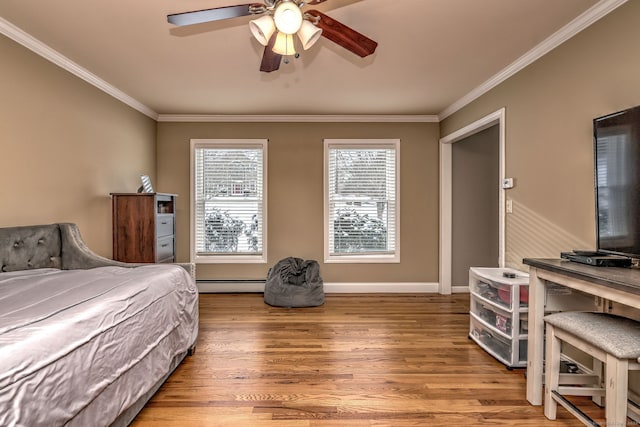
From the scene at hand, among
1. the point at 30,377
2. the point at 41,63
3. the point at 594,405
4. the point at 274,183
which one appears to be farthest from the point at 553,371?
the point at 41,63

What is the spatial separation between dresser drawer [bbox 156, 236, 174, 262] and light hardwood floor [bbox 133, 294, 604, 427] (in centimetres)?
76

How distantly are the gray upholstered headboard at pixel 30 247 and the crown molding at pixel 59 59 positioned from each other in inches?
54.5

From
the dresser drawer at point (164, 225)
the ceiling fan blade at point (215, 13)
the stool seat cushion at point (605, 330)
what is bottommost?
the stool seat cushion at point (605, 330)

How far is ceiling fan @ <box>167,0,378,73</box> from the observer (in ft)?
5.45

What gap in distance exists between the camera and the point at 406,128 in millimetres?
4793

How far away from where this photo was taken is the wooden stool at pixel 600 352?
56.2 inches

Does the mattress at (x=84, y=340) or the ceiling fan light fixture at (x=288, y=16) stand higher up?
the ceiling fan light fixture at (x=288, y=16)

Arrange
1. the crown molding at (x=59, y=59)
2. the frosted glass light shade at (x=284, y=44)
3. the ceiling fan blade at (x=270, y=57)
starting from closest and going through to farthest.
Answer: the frosted glass light shade at (x=284, y=44)
the ceiling fan blade at (x=270, y=57)
the crown molding at (x=59, y=59)

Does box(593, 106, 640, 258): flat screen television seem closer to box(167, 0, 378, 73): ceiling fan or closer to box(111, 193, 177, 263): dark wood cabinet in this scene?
box(167, 0, 378, 73): ceiling fan

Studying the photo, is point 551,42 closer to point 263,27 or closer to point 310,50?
point 310,50

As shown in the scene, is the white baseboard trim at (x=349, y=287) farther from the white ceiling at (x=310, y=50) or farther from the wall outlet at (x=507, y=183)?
the white ceiling at (x=310, y=50)

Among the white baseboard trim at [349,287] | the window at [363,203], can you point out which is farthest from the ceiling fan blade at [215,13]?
the white baseboard trim at [349,287]

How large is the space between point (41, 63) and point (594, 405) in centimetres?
460

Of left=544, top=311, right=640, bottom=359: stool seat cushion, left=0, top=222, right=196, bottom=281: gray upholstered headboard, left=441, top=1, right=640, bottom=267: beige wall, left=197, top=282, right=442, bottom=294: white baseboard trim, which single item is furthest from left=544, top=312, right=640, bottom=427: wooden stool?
left=197, top=282, right=442, bottom=294: white baseboard trim
